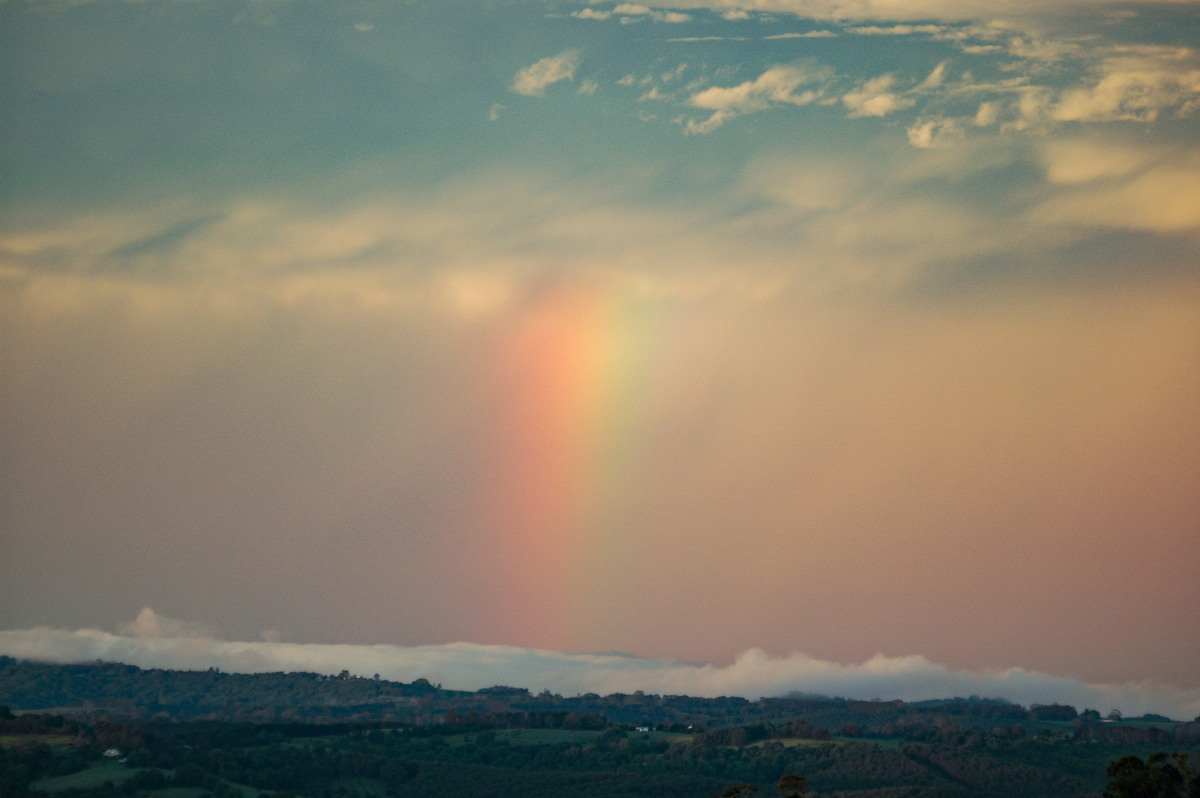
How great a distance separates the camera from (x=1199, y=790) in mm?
167500

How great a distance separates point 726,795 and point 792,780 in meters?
9.99

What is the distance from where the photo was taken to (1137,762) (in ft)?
603

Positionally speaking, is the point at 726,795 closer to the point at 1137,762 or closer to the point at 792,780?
the point at 792,780

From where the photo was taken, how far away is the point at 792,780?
174m

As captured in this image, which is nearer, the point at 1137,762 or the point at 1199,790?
the point at 1199,790

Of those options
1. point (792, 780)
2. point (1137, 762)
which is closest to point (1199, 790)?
point (1137, 762)

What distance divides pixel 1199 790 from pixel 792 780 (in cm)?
5271

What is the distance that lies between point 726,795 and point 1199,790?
203ft

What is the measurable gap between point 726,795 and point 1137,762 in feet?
197

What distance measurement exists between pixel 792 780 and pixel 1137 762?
52.2 meters

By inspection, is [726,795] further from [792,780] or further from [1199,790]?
[1199,790]

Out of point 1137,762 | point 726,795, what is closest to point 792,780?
point 726,795

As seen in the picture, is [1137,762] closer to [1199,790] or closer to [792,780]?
[1199,790]

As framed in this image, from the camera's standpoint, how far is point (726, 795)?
177500mm
